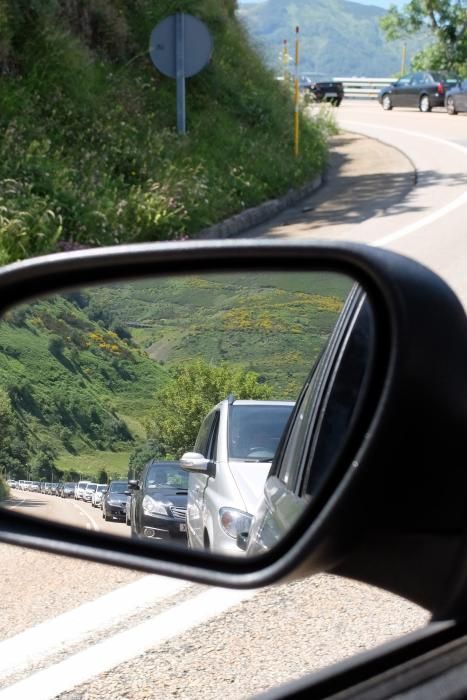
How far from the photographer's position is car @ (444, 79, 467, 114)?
144 ft

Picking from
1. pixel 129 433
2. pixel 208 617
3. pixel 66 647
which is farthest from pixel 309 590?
pixel 129 433

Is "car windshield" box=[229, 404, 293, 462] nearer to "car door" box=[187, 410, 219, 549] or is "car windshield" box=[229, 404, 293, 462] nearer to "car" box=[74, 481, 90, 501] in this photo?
"car door" box=[187, 410, 219, 549]

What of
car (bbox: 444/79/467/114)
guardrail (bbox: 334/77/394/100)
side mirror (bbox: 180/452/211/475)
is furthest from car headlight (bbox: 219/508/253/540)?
guardrail (bbox: 334/77/394/100)

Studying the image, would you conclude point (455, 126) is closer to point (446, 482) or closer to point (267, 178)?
point (267, 178)

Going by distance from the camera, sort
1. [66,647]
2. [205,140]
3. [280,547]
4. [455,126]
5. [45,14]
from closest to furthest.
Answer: [280,547], [66,647], [45,14], [205,140], [455,126]

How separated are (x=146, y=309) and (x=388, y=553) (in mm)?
661

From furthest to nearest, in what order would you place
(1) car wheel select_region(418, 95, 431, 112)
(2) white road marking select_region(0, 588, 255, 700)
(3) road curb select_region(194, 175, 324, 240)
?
(1) car wheel select_region(418, 95, 431, 112), (3) road curb select_region(194, 175, 324, 240), (2) white road marking select_region(0, 588, 255, 700)

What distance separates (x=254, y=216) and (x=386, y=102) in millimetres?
34394

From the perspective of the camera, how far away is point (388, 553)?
1580 mm

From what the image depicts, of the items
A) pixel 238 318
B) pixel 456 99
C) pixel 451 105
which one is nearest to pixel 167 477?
pixel 238 318

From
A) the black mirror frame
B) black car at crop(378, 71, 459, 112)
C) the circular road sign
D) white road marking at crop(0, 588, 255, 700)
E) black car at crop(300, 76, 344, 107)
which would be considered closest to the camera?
the black mirror frame

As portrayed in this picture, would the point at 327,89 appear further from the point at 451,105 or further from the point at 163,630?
the point at 163,630

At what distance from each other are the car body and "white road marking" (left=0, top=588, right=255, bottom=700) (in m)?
1.18

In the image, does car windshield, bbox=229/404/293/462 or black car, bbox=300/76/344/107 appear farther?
black car, bbox=300/76/344/107
